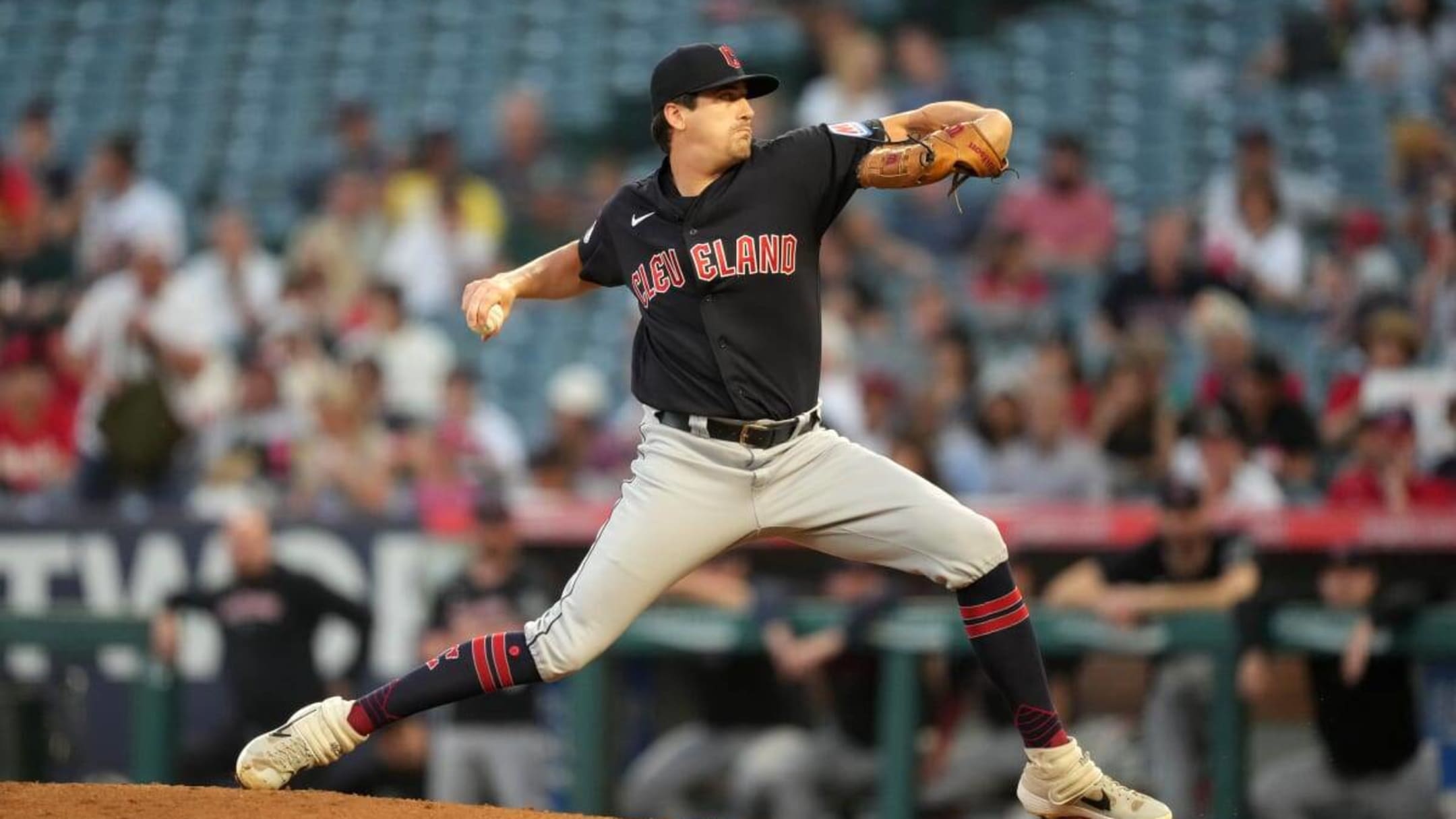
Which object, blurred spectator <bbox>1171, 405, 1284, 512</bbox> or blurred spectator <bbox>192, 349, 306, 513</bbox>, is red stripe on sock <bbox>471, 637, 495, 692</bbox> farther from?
blurred spectator <bbox>192, 349, 306, 513</bbox>

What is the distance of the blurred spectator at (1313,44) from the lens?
1022 centimetres

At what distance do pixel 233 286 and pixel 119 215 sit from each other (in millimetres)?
1034

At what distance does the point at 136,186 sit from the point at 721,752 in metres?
6.09

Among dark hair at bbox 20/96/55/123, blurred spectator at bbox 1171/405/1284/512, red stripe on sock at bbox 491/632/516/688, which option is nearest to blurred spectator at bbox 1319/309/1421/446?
blurred spectator at bbox 1171/405/1284/512

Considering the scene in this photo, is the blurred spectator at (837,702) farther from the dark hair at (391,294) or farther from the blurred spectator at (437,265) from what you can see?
the blurred spectator at (437,265)

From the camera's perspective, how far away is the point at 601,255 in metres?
4.77

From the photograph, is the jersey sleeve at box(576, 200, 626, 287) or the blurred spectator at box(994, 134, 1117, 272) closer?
the jersey sleeve at box(576, 200, 626, 287)

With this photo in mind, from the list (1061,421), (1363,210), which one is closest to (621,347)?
(1061,421)

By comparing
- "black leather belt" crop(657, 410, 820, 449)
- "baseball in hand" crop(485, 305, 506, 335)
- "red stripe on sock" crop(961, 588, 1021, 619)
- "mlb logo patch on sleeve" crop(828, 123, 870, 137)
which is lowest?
"red stripe on sock" crop(961, 588, 1021, 619)

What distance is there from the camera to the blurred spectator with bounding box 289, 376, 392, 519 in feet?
30.9

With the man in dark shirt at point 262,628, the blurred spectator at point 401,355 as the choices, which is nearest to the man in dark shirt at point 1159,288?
the blurred spectator at point 401,355

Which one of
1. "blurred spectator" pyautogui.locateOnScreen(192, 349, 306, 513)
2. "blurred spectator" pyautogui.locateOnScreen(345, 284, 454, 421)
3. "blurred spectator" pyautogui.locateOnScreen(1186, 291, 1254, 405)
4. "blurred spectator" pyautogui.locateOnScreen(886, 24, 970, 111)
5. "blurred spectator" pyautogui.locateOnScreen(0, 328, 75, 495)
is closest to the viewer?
"blurred spectator" pyautogui.locateOnScreen(1186, 291, 1254, 405)

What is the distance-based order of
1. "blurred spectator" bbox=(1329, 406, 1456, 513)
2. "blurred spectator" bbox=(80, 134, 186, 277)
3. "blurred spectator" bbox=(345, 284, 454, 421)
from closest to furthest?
"blurred spectator" bbox=(1329, 406, 1456, 513), "blurred spectator" bbox=(345, 284, 454, 421), "blurred spectator" bbox=(80, 134, 186, 277)

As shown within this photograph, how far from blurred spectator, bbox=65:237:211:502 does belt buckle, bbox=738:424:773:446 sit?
6.29m
